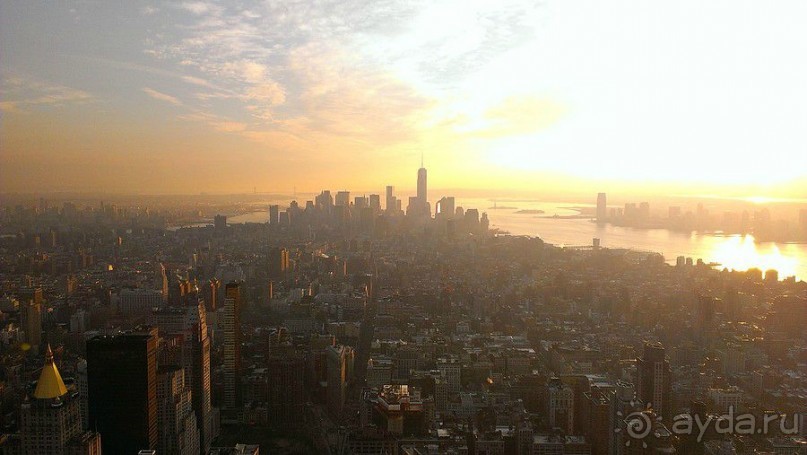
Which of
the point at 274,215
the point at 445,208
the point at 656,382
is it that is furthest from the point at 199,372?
the point at 445,208

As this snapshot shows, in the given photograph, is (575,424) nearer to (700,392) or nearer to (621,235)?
(700,392)

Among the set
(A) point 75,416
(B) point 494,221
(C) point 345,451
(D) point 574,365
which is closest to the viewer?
(A) point 75,416

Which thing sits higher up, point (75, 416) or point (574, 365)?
point (75, 416)

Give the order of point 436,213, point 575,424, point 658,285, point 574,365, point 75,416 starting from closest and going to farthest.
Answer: point 75,416
point 575,424
point 574,365
point 658,285
point 436,213

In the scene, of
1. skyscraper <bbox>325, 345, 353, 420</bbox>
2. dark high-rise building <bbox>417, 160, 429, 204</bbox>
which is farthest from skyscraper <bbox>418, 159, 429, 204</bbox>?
skyscraper <bbox>325, 345, 353, 420</bbox>

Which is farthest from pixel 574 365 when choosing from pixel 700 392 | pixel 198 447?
pixel 198 447

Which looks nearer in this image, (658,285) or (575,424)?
(575,424)

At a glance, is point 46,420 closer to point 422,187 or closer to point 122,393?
point 122,393
